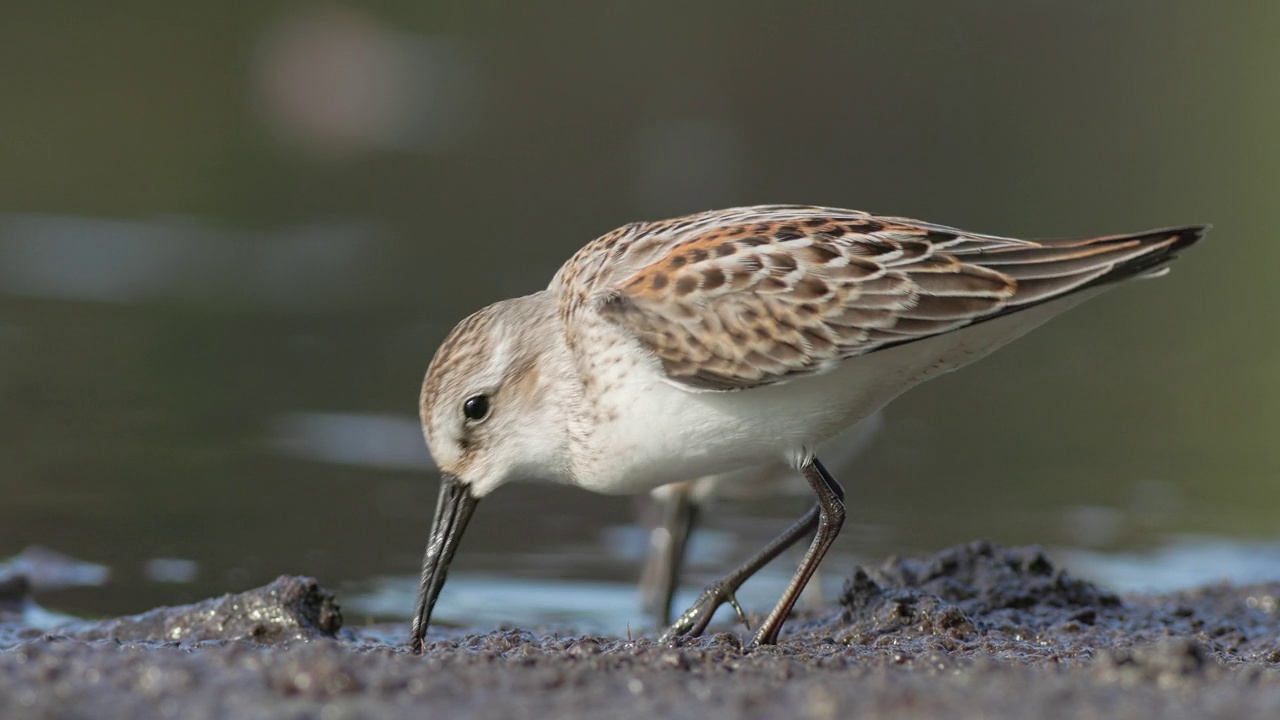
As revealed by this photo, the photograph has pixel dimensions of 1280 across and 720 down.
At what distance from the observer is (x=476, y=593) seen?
8969 mm

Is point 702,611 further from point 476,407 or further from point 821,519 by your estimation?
point 476,407

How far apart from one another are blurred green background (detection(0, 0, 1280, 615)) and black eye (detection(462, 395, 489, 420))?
248 cm

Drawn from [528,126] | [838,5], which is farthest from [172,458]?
[838,5]

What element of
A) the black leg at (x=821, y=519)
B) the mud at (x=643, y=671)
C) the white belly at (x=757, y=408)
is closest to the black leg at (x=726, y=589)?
the black leg at (x=821, y=519)

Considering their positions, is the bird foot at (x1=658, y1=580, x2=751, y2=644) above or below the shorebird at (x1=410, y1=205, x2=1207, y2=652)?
below

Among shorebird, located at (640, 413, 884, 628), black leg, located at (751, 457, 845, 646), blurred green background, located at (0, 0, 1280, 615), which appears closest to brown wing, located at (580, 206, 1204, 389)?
black leg, located at (751, 457, 845, 646)

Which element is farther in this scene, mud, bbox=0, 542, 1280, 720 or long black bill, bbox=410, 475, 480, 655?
long black bill, bbox=410, 475, 480, 655

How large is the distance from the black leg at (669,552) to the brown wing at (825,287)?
268 cm

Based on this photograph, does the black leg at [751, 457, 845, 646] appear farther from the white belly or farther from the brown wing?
the brown wing

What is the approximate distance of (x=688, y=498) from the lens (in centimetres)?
965

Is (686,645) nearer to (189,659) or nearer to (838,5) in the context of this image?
(189,659)

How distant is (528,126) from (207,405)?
10.7 meters

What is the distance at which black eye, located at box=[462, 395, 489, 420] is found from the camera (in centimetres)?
688

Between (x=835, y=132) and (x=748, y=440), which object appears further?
(x=835, y=132)
